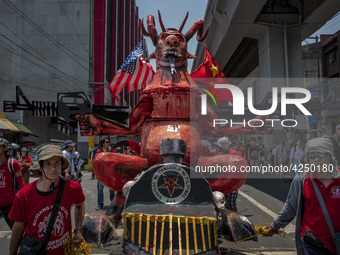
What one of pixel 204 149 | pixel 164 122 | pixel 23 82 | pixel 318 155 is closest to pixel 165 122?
pixel 164 122

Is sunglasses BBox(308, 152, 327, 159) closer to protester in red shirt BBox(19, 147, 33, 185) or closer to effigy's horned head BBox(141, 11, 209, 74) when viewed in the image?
effigy's horned head BBox(141, 11, 209, 74)

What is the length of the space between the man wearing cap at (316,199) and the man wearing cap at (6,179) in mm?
3592

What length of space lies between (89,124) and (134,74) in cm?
147

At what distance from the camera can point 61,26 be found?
24.9 meters

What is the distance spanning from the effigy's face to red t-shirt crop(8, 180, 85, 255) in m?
2.29

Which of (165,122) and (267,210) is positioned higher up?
(165,122)

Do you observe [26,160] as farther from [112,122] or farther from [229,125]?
[229,125]

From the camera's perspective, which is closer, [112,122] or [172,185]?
[172,185]

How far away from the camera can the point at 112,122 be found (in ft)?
14.2

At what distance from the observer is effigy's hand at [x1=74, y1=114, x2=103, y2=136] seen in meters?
→ 4.30

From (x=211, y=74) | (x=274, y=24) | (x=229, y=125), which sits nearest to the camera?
(x=229, y=125)

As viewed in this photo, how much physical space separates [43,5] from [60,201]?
87.5ft

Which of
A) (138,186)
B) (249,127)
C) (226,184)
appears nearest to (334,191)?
(226,184)

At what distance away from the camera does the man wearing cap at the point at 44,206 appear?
241cm
